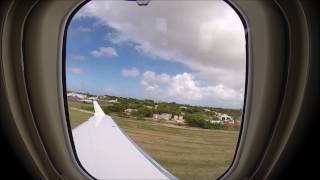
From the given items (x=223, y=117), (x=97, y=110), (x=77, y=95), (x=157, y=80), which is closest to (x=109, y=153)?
(x=97, y=110)

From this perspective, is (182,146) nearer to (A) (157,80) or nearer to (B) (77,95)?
(A) (157,80)

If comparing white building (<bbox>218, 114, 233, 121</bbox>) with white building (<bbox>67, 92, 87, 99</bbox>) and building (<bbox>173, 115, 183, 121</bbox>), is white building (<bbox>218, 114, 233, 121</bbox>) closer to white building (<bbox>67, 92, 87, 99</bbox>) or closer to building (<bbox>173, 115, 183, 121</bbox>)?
building (<bbox>173, 115, 183, 121</bbox>)

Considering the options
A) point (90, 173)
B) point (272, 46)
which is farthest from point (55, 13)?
point (272, 46)

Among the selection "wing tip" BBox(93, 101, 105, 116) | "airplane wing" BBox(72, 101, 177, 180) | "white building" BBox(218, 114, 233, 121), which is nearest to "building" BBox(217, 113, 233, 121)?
"white building" BBox(218, 114, 233, 121)

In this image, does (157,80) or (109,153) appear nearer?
(157,80)

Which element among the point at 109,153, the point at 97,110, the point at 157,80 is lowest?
the point at 109,153

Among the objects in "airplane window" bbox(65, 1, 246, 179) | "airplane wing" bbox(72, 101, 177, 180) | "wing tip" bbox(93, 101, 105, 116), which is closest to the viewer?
"airplane window" bbox(65, 1, 246, 179)

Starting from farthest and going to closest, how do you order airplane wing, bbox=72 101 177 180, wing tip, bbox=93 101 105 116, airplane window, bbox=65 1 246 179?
wing tip, bbox=93 101 105 116 → airplane wing, bbox=72 101 177 180 → airplane window, bbox=65 1 246 179
